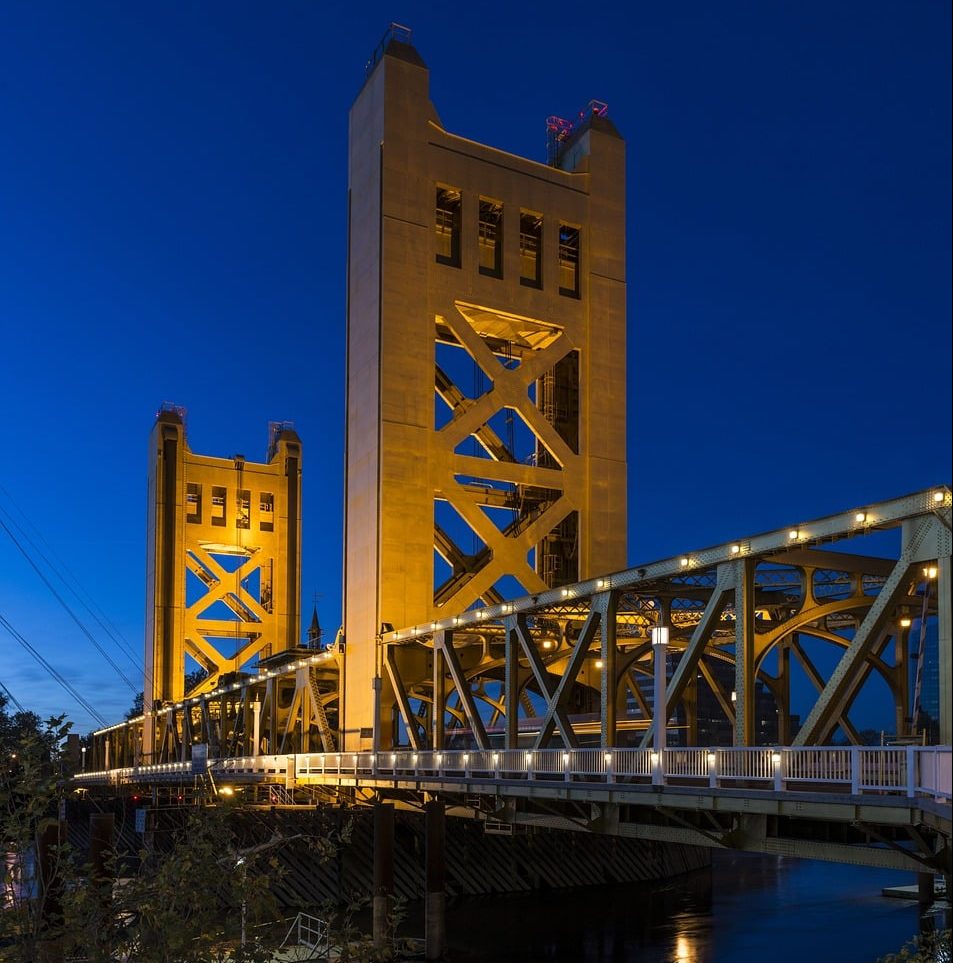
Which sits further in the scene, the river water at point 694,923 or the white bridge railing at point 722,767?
the river water at point 694,923

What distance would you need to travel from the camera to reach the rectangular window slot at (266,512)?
97375 mm

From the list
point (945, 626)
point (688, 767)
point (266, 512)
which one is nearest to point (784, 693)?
point (688, 767)

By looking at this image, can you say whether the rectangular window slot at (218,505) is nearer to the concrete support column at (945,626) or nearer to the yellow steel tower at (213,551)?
the yellow steel tower at (213,551)

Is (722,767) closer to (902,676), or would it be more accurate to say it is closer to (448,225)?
(902,676)

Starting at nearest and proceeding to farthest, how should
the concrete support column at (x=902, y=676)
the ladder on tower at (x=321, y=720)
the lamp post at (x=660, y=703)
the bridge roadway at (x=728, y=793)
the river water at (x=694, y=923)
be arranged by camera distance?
the bridge roadway at (x=728, y=793), the lamp post at (x=660, y=703), the concrete support column at (x=902, y=676), the river water at (x=694, y=923), the ladder on tower at (x=321, y=720)

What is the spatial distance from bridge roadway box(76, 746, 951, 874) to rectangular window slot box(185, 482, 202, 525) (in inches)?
2319

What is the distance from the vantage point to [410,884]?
52188 millimetres

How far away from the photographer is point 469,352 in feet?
170

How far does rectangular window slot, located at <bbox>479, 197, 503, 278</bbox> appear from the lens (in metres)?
52.8

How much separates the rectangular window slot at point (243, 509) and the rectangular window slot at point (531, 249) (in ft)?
156

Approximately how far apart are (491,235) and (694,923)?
27.5 m

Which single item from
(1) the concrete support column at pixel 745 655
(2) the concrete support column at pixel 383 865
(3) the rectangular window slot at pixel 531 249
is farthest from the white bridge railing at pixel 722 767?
(3) the rectangular window slot at pixel 531 249

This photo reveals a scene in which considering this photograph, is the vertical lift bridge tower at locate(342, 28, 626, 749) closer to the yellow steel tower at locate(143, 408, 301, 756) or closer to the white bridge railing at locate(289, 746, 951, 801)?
the white bridge railing at locate(289, 746, 951, 801)

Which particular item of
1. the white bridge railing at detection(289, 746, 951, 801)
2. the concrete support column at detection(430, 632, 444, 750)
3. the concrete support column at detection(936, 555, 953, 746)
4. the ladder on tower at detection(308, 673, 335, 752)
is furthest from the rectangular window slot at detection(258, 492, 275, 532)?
the concrete support column at detection(936, 555, 953, 746)
